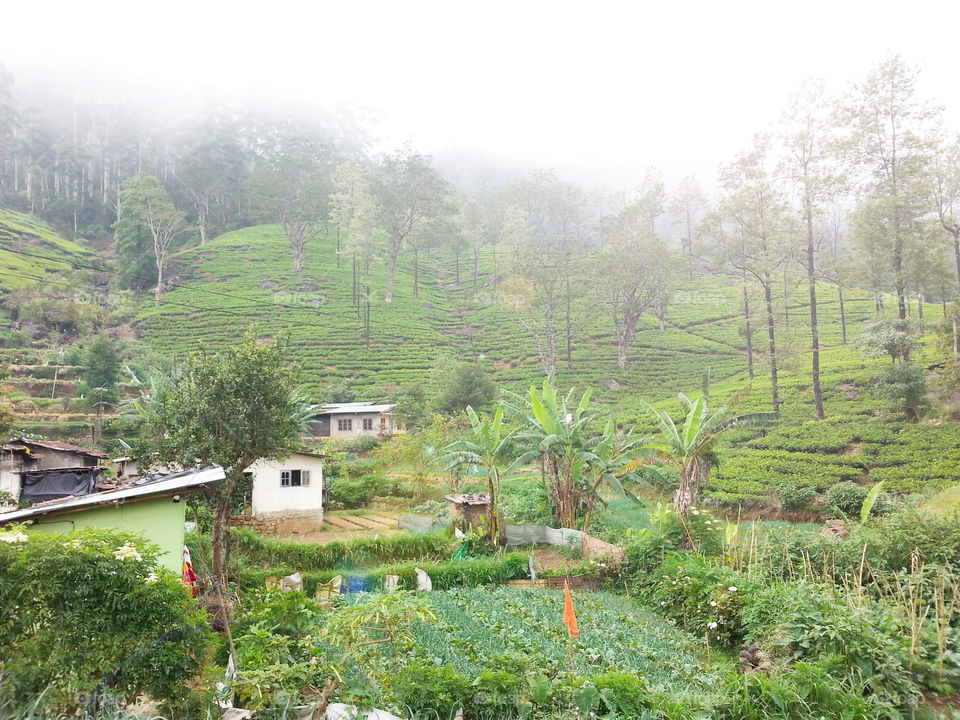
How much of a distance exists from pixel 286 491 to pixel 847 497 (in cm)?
1672

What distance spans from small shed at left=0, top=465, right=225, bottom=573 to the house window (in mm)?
8826

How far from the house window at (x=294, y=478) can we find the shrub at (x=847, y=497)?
15.7m

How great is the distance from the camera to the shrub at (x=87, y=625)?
13.8ft

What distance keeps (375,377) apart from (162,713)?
120 ft

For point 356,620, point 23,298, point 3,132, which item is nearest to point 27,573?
point 356,620

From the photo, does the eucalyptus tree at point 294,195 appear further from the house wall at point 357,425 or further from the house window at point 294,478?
the house window at point 294,478

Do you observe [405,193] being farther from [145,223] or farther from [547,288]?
[145,223]

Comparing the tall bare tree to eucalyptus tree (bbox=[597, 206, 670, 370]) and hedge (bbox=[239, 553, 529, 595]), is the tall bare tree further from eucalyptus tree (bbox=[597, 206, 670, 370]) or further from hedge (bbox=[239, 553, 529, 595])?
hedge (bbox=[239, 553, 529, 595])

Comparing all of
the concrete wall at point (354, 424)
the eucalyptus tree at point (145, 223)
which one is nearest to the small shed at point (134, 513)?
the concrete wall at point (354, 424)

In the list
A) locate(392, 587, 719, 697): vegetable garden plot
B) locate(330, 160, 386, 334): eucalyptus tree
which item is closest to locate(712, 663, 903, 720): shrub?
locate(392, 587, 719, 697): vegetable garden plot

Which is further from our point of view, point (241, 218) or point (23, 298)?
point (241, 218)

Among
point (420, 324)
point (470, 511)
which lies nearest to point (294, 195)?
point (420, 324)

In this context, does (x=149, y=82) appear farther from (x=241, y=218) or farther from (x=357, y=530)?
(x=357, y=530)

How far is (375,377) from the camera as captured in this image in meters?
40.9
